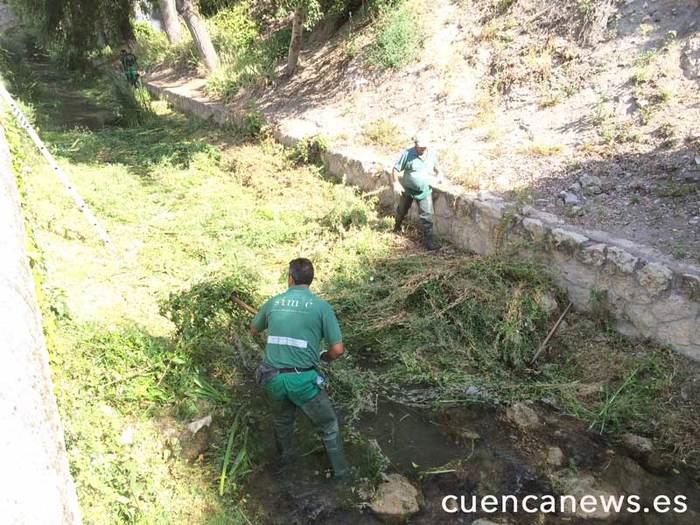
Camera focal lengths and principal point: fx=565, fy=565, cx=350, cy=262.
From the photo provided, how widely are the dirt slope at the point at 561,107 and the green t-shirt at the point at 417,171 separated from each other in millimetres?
665

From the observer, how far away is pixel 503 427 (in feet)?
16.0

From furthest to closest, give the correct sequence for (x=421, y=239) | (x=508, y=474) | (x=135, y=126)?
(x=135, y=126) < (x=421, y=239) < (x=508, y=474)

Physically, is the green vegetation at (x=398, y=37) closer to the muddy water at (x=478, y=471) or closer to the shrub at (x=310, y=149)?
the shrub at (x=310, y=149)

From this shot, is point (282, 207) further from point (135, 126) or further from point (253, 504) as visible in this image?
point (135, 126)

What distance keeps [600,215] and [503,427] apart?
2.84m

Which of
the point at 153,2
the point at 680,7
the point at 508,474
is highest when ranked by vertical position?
the point at 153,2

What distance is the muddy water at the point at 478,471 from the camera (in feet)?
13.3

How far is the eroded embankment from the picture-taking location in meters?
4.11

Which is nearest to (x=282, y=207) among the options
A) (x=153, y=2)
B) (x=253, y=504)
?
(x=253, y=504)

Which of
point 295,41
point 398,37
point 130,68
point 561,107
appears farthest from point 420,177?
point 130,68

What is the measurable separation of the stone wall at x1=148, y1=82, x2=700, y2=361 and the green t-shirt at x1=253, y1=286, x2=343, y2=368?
3.11 m

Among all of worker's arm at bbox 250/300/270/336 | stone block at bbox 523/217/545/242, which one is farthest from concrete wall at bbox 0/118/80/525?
stone block at bbox 523/217/545/242

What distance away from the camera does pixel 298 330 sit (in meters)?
3.93

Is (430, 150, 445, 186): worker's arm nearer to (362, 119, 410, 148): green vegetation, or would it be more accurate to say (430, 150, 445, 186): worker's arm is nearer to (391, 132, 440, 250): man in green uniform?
(391, 132, 440, 250): man in green uniform
